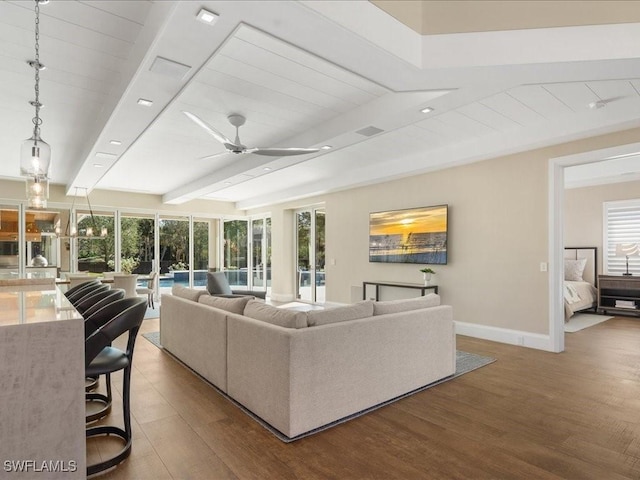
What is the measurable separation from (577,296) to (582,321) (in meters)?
0.47

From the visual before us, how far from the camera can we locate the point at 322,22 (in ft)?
6.99

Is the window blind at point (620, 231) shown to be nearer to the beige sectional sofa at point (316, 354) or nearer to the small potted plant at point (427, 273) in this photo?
the small potted plant at point (427, 273)

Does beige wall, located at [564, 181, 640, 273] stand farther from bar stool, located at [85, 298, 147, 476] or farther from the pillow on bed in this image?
bar stool, located at [85, 298, 147, 476]

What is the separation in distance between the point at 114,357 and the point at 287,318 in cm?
114

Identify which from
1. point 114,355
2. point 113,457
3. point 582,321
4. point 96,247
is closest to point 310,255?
point 96,247

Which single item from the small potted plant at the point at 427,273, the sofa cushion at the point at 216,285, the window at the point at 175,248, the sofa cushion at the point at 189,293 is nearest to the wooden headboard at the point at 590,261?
the small potted plant at the point at 427,273

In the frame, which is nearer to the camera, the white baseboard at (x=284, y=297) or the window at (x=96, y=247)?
the window at (x=96, y=247)

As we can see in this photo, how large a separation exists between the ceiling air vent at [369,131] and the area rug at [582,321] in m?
4.41

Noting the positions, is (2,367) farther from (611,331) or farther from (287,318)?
(611,331)

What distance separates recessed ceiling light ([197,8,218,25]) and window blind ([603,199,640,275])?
8.50m

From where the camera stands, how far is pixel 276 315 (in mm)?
2896

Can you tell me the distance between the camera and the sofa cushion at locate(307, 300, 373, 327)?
2.84 metres

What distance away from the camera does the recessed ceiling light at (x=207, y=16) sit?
205cm

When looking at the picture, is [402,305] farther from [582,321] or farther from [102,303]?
[582,321]
